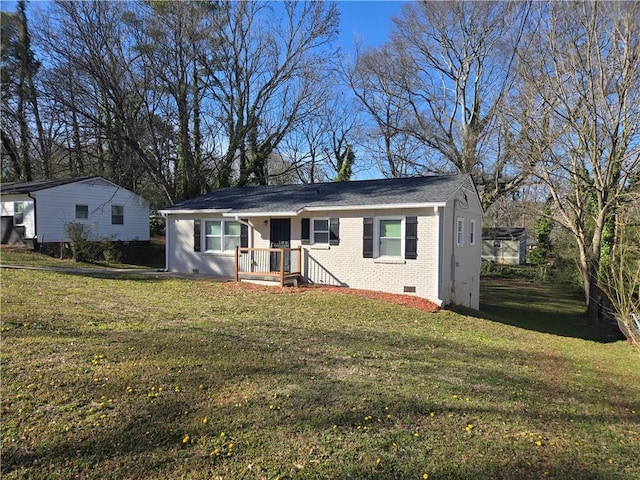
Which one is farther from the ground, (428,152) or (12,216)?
(428,152)

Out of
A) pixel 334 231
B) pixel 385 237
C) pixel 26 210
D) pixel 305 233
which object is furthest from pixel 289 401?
pixel 26 210

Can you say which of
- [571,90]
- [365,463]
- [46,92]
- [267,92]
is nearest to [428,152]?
[267,92]

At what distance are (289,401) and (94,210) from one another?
22.3m

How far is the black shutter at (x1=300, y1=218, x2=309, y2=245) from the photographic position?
46.3 feet

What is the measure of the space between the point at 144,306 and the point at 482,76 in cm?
2393

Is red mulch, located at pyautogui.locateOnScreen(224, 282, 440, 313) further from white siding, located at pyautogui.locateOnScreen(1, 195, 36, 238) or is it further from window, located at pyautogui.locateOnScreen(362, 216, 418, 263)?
white siding, located at pyautogui.locateOnScreen(1, 195, 36, 238)

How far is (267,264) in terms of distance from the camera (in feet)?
47.4

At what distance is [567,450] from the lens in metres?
3.78

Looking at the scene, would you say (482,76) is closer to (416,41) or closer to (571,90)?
(416,41)

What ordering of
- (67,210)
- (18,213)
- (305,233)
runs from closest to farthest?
(305,233) → (18,213) → (67,210)

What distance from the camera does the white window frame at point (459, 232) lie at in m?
13.9

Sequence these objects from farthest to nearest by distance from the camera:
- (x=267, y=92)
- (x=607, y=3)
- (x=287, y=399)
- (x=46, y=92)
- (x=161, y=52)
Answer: (x=267, y=92) → (x=161, y=52) → (x=46, y=92) → (x=607, y=3) → (x=287, y=399)

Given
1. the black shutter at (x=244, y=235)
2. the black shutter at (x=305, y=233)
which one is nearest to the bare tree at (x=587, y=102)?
the black shutter at (x=305, y=233)

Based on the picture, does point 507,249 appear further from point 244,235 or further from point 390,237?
point 244,235
